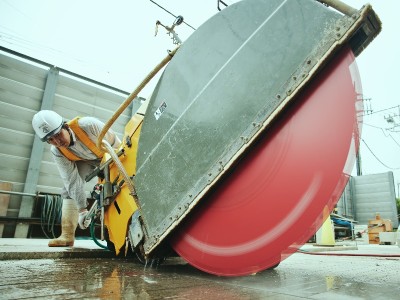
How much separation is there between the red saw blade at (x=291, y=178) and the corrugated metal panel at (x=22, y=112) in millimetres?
6131

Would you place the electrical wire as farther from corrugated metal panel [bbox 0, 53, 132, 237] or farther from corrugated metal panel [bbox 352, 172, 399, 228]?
corrugated metal panel [bbox 352, 172, 399, 228]

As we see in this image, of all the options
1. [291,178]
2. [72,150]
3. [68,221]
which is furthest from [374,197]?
[291,178]

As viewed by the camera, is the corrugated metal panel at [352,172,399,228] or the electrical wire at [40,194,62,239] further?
the corrugated metal panel at [352,172,399,228]

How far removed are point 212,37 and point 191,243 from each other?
3.99 feet

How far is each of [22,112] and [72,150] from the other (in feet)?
14.2

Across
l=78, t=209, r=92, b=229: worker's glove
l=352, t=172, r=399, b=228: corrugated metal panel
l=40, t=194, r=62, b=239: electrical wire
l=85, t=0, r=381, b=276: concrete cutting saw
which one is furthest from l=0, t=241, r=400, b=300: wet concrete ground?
l=352, t=172, r=399, b=228: corrugated metal panel

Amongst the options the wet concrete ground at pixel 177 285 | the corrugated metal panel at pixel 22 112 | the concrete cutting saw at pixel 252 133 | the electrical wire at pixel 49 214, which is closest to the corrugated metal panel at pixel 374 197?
the corrugated metal panel at pixel 22 112

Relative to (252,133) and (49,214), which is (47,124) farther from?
(49,214)

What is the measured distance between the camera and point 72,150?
307 centimetres

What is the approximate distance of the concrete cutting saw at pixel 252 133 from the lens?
1238 millimetres

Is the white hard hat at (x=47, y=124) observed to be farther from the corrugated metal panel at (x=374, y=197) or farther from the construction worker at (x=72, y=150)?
the corrugated metal panel at (x=374, y=197)

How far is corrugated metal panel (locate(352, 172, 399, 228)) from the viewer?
46.7 ft

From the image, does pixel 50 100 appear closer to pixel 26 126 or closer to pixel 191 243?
pixel 26 126

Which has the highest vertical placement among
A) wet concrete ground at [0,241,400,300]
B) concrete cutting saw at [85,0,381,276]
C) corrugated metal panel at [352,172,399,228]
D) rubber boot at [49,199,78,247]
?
corrugated metal panel at [352,172,399,228]
